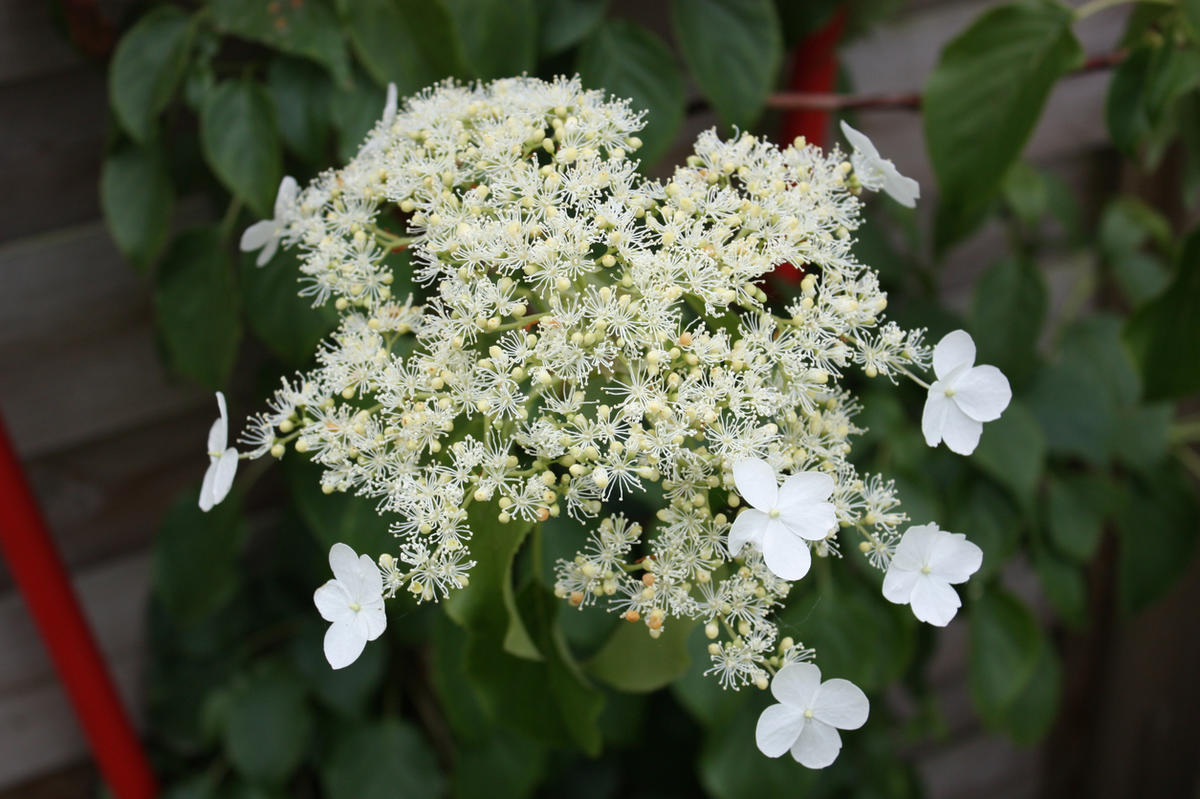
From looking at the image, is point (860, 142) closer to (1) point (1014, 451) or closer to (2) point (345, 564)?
(2) point (345, 564)

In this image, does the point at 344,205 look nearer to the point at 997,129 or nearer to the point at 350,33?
the point at 350,33

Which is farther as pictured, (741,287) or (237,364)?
(237,364)

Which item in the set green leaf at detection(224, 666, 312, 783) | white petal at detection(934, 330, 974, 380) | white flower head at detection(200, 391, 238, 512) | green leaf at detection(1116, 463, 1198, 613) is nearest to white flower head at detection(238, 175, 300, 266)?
white flower head at detection(200, 391, 238, 512)

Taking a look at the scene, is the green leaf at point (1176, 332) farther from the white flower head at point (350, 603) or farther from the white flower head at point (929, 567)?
the white flower head at point (350, 603)

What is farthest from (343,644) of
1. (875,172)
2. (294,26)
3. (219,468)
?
(294,26)

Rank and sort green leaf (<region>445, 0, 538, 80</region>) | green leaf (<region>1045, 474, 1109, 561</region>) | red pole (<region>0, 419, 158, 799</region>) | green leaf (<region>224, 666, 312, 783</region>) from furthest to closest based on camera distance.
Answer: green leaf (<region>1045, 474, 1109, 561</region>) → green leaf (<region>224, 666, 312, 783</region>) → red pole (<region>0, 419, 158, 799</region>) → green leaf (<region>445, 0, 538, 80</region>)

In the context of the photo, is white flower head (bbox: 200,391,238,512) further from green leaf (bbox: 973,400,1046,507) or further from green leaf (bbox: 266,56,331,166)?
green leaf (bbox: 973,400,1046,507)

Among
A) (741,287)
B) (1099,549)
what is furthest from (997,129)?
(1099,549)
